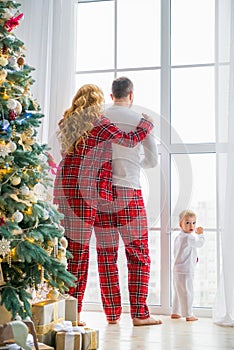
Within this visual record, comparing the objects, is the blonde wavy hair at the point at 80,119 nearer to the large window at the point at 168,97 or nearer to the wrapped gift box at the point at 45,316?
the large window at the point at 168,97

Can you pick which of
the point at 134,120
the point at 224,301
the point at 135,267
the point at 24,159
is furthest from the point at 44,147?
the point at 224,301

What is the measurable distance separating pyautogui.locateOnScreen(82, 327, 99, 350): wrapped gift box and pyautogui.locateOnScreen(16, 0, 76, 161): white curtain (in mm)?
1369

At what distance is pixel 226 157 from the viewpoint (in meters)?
3.34

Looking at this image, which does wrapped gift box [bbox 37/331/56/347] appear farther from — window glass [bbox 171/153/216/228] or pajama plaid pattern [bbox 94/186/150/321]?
window glass [bbox 171/153/216/228]

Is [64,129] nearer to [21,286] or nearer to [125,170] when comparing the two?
[125,170]

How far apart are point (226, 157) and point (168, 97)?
0.62 metres

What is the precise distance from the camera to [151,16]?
3.83 m

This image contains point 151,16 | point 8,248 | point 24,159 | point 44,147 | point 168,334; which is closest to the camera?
point 8,248

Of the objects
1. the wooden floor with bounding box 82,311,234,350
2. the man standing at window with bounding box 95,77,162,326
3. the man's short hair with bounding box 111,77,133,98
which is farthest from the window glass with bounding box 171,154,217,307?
the man's short hair with bounding box 111,77,133,98

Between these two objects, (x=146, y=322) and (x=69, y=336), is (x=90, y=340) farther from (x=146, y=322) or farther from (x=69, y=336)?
(x=146, y=322)

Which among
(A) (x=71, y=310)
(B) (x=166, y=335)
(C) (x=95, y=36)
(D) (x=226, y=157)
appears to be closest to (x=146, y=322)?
(B) (x=166, y=335)

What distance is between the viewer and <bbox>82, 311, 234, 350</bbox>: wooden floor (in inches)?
105

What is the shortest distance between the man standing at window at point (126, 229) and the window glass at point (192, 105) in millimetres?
415

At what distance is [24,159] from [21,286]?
55cm
